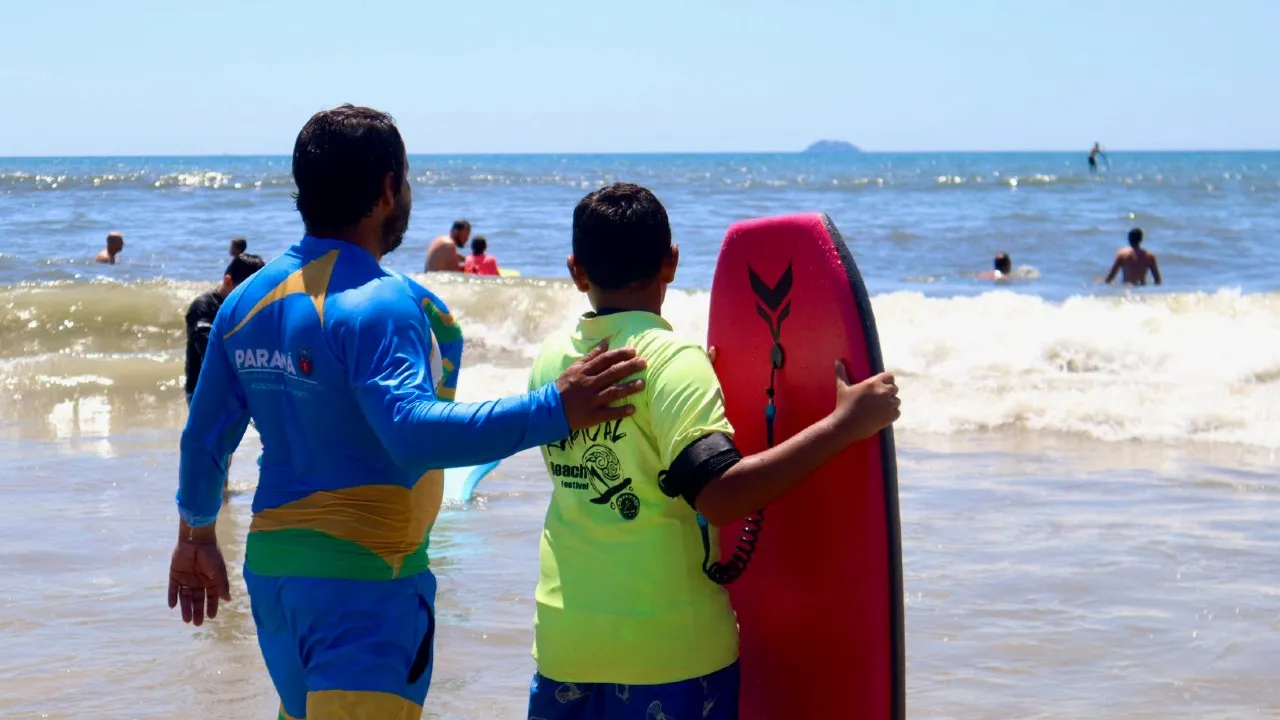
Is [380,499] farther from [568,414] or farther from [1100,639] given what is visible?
[1100,639]

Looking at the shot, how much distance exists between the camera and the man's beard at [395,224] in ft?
7.72

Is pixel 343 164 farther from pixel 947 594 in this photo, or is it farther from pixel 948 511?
pixel 948 511

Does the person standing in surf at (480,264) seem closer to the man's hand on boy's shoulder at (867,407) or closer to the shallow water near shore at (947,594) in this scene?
the shallow water near shore at (947,594)

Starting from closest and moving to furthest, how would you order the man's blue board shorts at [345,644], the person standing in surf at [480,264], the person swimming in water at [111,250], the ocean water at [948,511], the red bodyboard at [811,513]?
1. the man's blue board shorts at [345,644]
2. the red bodyboard at [811,513]
3. the ocean water at [948,511]
4. the person standing in surf at [480,264]
5. the person swimming in water at [111,250]

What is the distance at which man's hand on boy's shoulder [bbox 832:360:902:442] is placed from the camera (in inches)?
89.0

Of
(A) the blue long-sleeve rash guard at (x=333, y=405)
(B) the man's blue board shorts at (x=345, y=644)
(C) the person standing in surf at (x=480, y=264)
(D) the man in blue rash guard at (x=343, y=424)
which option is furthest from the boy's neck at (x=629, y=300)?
(C) the person standing in surf at (x=480, y=264)

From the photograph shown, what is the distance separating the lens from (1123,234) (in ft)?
90.3

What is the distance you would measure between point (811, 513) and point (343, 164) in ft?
3.52

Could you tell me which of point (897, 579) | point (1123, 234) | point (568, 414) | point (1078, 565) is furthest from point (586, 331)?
point (1123, 234)

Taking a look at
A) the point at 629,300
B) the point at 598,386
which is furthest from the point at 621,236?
the point at 598,386

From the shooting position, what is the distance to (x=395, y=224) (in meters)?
2.37

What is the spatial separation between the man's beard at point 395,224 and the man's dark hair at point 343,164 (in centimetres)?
5

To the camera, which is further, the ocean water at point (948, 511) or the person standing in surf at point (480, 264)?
the person standing in surf at point (480, 264)

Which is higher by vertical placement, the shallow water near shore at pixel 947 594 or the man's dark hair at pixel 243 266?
the man's dark hair at pixel 243 266
